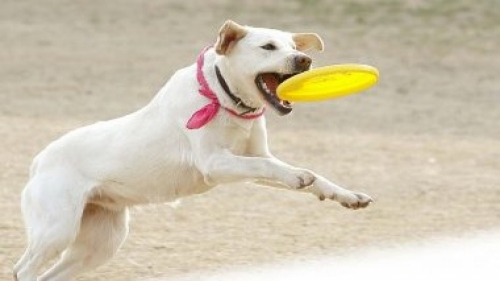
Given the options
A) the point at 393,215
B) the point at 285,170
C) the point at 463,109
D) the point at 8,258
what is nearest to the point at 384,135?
the point at 463,109

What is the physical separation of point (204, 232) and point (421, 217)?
5.74 ft

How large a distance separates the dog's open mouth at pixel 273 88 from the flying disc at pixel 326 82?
0.24 feet

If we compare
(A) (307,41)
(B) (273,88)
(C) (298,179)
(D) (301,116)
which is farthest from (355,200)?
(D) (301,116)

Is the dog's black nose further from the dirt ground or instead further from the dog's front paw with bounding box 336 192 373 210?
the dirt ground

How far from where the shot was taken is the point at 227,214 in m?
10.6

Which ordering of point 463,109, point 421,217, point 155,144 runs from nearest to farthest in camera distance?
point 155,144 < point 421,217 < point 463,109

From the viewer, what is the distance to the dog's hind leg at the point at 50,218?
7672mm

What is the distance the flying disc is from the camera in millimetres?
7039

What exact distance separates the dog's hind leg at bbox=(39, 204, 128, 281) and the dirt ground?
498 millimetres

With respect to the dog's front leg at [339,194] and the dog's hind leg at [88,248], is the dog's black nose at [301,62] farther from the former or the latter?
the dog's hind leg at [88,248]

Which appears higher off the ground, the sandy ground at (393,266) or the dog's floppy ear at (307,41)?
the dog's floppy ear at (307,41)

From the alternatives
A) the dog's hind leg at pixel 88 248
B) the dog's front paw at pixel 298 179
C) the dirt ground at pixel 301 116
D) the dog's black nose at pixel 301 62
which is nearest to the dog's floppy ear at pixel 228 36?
the dog's black nose at pixel 301 62

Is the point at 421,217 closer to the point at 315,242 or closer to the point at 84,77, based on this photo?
the point at 315,242

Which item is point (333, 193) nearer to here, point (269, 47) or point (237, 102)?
point (237, 102)
